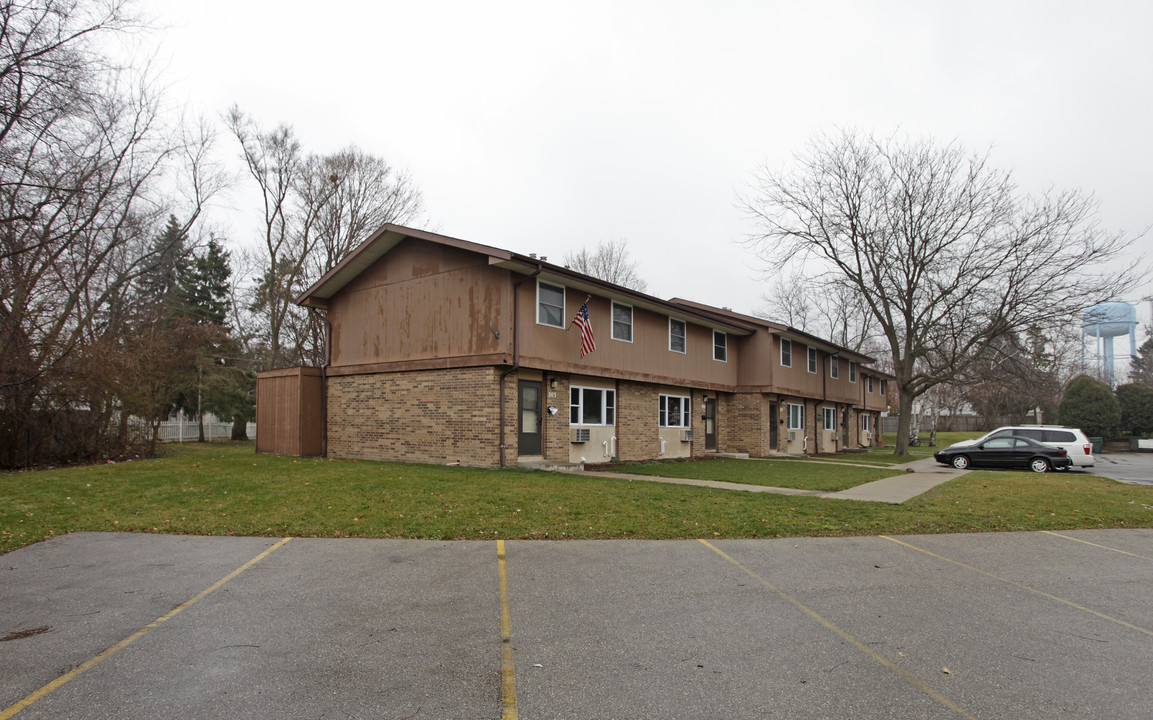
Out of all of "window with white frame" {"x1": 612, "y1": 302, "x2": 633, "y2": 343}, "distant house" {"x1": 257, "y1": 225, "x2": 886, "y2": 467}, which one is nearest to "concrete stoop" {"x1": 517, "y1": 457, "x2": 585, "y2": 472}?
"distant house" {"x1": 257, "y1": 225, "x2": 886, "y2": 467}

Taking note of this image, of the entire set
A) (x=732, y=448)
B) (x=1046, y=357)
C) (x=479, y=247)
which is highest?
(x=479, y=247)

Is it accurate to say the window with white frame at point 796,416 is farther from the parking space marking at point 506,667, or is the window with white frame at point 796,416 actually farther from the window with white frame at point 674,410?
the parking space marking at point 506,667

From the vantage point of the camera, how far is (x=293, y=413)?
18234 mm

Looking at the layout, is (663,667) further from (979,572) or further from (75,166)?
(75,166)

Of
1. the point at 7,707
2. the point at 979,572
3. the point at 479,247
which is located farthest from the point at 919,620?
the point at 479,247

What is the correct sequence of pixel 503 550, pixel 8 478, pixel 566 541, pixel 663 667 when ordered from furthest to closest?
pixel 8 478, pixel 566 541, pixel 503 550, pixel 663 667

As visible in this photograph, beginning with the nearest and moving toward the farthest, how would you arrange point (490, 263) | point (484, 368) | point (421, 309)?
point (490, 263)
point (484, 368)
point (421, 309)

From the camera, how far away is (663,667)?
4.09 meters

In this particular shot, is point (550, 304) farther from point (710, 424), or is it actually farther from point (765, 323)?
point (765, 323)

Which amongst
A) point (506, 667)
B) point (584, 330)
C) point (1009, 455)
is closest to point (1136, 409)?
point (1009, 455)

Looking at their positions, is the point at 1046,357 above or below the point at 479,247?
below

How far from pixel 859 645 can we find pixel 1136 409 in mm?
44489

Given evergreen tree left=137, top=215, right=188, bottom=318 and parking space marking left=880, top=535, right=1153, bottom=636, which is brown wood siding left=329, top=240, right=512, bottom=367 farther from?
evergreen tree left=137, top=215, right=188, bottom=318

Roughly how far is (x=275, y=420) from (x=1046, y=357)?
30.1 metres
